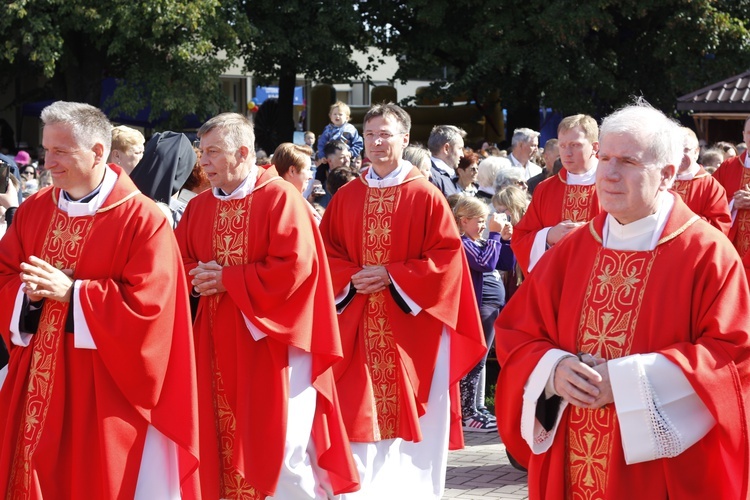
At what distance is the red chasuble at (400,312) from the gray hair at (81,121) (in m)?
2.18

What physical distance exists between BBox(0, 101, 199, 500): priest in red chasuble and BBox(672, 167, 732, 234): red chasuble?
4246 millimetres

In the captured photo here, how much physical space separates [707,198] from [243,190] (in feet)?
11.8

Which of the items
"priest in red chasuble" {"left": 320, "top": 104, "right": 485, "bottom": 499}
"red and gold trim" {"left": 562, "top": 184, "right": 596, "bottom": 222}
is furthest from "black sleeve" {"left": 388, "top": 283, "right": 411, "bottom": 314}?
"red and gold trim" {"left": 562, "top": 184, "right": 596, "bottom": 222}

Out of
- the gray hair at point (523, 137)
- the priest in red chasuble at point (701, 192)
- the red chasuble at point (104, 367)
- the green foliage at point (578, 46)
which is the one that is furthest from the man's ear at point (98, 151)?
the green foliage at point (578, 46)

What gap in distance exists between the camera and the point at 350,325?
644cm

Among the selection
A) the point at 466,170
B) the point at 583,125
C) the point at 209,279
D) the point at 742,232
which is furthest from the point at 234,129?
the point at 466,170

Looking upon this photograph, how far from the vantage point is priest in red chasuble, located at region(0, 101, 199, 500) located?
449 cm

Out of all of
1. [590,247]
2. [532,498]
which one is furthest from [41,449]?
[590,247]

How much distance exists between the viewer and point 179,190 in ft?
21.6

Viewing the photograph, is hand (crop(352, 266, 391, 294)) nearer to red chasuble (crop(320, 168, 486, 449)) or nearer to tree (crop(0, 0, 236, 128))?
red chasuble (crop(320, 168, 486, 449))

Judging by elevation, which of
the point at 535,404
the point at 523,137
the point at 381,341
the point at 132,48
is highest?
the point at 132,48

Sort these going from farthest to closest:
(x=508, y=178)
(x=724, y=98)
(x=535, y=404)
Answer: (x=724, y=98), (x=508, y=178), (x=535, y=404)

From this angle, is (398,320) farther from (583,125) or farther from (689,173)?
(689,173)

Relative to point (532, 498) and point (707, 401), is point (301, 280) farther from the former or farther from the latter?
point (707, 401)
